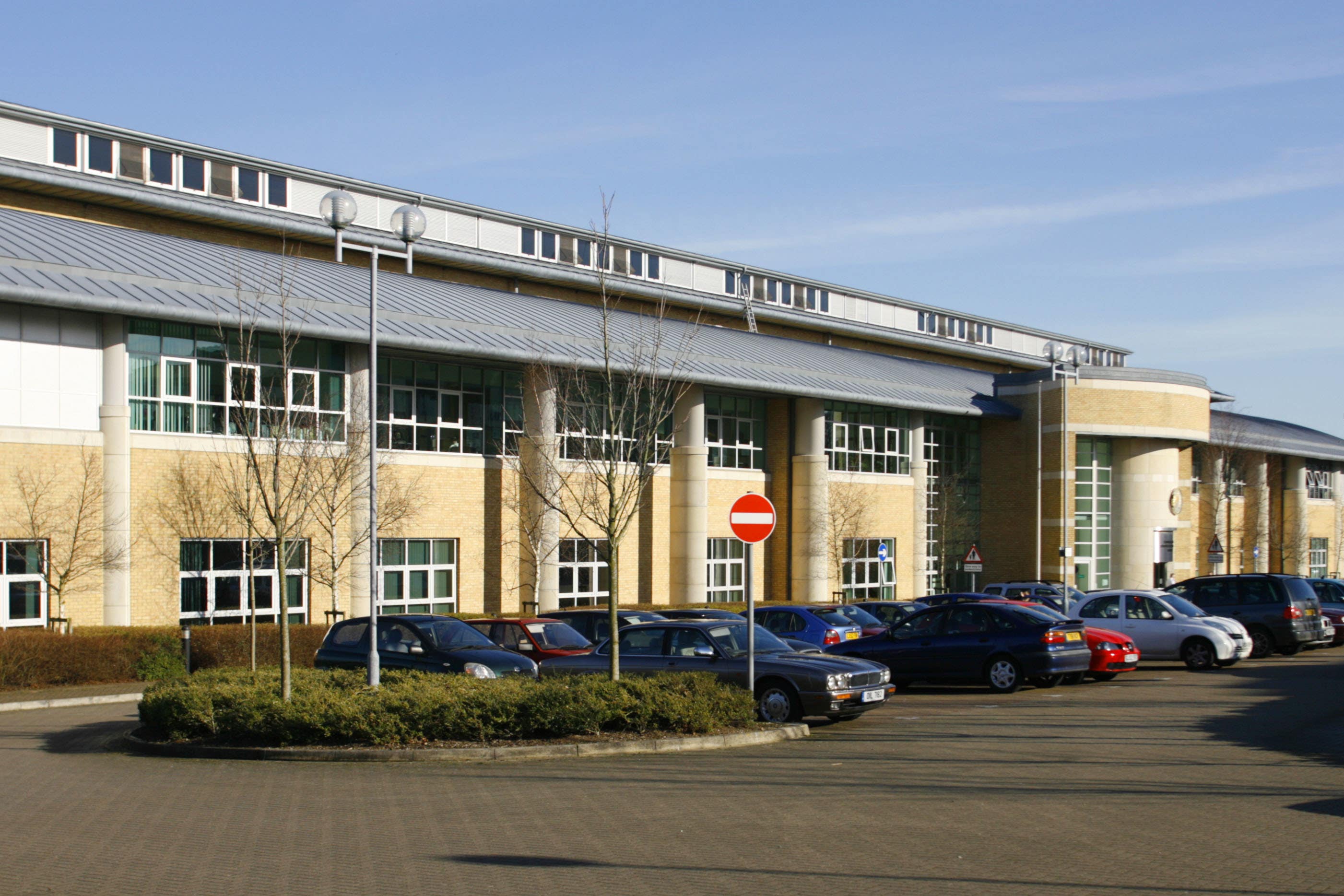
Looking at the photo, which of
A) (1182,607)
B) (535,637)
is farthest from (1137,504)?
(535,637)

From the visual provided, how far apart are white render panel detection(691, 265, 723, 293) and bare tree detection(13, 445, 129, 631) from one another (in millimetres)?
40850

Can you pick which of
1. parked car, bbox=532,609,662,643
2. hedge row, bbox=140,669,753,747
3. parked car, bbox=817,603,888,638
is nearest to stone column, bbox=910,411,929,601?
parked car, bbox=817,603,888,638

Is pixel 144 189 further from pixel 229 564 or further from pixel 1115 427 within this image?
pixel 1115 427

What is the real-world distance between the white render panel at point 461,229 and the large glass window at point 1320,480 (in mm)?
50887

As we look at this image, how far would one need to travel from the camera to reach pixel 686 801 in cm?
1093

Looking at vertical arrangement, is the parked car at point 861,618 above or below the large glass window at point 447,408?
below

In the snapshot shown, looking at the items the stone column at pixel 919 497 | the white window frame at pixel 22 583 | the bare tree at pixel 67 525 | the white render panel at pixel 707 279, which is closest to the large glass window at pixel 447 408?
the bare tree at pixel 67 525

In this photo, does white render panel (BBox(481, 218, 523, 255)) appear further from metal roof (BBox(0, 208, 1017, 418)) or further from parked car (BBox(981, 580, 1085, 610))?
parked car (BBox(981, 580, 1085, 610))

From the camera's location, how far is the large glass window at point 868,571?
48.0 m

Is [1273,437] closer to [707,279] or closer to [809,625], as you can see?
[707,279]

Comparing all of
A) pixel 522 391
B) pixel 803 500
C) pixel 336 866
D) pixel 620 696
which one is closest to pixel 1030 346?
pixel 803 500

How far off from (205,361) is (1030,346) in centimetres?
6986

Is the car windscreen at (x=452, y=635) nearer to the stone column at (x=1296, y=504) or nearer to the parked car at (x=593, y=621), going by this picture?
the parked car at (x=593, y=621)

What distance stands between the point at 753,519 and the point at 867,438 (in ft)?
114
